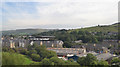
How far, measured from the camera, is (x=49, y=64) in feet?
8.36

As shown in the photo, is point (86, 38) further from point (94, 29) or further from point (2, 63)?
point (2, 63)

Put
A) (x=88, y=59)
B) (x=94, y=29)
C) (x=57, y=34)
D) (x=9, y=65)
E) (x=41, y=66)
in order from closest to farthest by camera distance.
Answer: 1. (x=9, y=65)
2. (x=41, y=66)
3. (x=88, y=59)
4. (x=57, y=34)
5. (x=94, y=29)

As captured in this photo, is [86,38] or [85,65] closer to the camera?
[85,65]

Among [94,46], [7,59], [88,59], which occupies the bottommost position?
[94,46]

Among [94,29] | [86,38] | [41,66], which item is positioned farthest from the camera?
[94,29]

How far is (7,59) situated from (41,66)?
0.64m

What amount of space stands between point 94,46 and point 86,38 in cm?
220

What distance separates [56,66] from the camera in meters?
2.51

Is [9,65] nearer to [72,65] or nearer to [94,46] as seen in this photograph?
[72,65]

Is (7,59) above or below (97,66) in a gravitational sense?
above

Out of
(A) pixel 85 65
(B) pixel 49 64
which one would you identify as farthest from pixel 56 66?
(A) pixel 85 65

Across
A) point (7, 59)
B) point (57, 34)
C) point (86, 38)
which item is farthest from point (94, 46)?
point (7, 59)

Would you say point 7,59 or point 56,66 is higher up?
point 7,59

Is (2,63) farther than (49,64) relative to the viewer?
No
